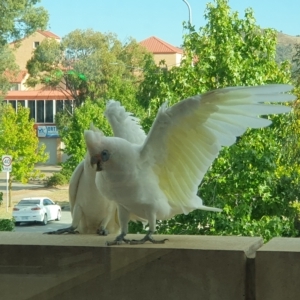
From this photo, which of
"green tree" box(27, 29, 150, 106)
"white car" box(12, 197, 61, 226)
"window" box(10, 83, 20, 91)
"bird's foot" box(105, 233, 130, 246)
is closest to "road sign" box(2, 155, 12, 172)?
"green tree" box(27, 29, 150, 106)

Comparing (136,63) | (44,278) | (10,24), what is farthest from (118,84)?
(44,278)

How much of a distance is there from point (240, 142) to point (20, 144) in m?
4.53

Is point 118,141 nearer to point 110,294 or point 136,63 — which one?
point 110,294

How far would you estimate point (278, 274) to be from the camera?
2.07 metres

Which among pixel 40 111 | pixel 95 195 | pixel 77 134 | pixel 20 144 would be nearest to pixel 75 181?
pixel 95 195

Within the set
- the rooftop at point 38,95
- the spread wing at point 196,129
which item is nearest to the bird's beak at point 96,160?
the spread wing at point 196,129

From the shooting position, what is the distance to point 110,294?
7.23 ft

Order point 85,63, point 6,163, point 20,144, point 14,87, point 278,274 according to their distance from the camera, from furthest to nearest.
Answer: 1. point 85,63
2. point 14,87
3. point 20,144
4. point 6,163
5. point 278,274

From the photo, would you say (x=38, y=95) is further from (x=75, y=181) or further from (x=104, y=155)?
(x=104, y=155)

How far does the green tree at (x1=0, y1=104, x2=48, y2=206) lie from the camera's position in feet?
29.6

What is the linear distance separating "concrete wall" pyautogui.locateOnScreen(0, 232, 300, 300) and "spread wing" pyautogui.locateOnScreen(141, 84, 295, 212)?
21 cm

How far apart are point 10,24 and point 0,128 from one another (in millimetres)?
1370

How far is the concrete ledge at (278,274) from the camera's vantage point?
2.05 meters

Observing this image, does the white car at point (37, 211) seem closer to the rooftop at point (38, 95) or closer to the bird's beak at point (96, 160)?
the rooftop at point (38, 95)
